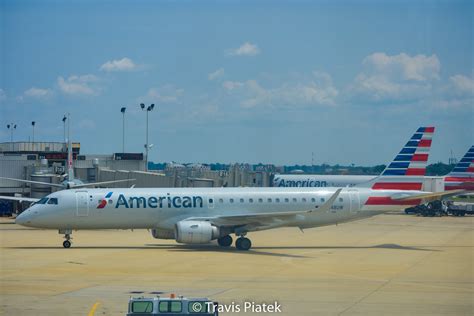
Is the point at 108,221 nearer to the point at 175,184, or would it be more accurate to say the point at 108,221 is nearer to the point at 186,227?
the point at 186,227

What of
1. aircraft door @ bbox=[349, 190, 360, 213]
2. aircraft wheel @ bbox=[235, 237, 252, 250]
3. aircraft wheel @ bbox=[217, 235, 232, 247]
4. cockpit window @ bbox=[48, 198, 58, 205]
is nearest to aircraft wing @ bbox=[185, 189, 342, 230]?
aircraft wheel @ bbox=[235, 237, 252, 250]

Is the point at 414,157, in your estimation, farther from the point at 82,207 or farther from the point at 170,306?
the point at 170,306

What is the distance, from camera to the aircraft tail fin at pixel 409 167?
43.4 m

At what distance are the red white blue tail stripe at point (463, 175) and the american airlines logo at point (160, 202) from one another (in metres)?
41.0

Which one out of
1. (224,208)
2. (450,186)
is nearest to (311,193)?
(224,208)

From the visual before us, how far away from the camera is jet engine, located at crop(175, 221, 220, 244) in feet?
128

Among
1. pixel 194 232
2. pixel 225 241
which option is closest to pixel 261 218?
→ pixel 225 241

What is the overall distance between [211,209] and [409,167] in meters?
11.8

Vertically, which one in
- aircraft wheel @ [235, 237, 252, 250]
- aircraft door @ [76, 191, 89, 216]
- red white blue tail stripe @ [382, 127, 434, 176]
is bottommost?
aircraft wheel @ [235, 237, 252, 250]

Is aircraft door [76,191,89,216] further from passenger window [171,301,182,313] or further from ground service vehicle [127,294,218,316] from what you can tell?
passenger window [171,301,182,313]

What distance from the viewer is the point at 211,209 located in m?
41.3

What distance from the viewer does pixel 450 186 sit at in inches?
2987

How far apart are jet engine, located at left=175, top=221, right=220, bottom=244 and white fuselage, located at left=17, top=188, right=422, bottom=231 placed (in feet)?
4.98

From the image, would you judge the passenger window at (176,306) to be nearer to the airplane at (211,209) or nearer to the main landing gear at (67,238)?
the airplane at (211,209)
